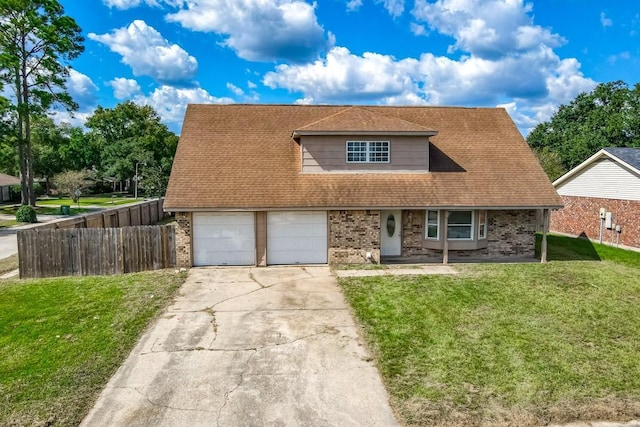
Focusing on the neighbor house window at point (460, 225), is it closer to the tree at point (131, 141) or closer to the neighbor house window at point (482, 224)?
the neighbor house window at point (482, 224)

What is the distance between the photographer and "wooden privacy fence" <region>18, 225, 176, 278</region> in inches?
496

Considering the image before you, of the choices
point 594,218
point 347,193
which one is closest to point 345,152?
point 347,193

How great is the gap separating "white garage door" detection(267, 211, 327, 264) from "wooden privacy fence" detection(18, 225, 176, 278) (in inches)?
150

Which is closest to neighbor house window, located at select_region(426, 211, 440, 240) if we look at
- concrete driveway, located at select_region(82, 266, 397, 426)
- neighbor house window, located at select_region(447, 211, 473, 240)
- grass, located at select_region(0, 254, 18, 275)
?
neighbor house window, located at select_region(447, 211, 473, 240)

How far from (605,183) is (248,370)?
19.7 m

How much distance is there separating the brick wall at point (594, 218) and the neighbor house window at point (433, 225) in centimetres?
964

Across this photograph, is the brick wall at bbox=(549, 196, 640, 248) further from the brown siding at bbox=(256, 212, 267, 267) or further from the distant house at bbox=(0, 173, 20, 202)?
the distant house at bbox=(0, 173, 20, 202)

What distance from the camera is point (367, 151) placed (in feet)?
50.4

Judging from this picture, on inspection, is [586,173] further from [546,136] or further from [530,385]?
[546,136]

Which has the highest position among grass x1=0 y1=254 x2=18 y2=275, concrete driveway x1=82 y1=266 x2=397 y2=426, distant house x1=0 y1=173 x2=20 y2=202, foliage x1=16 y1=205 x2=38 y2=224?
distant house x1=0 y1=173 x2=20 y2=202

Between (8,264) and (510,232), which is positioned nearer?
(8,264)

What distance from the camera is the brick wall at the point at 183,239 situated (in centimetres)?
1376

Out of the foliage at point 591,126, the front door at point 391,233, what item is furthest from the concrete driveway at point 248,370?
the foliage at point 591,126

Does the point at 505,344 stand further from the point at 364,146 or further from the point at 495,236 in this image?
the point at 364,146
